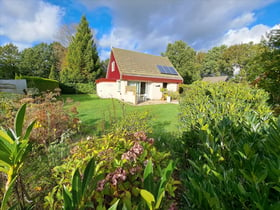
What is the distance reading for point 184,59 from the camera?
2927 centimetres

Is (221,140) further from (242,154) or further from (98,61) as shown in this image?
(98,61)

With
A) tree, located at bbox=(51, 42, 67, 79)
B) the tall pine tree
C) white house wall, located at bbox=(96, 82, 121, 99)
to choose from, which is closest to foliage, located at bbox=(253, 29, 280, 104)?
white house wall, located at bbox=(96, 82, 121, 99)

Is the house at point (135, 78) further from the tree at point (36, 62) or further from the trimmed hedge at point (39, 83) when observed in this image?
the tree at point (36, 62)

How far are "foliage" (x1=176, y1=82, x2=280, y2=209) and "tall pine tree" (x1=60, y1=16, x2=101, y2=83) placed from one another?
2481 cm

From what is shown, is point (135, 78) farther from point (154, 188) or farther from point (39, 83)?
point (154, 188)

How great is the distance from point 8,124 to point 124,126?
9.15 feet

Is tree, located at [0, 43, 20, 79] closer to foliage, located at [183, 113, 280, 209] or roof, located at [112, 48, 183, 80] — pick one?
roof, located at [112, 48, 183, 80]

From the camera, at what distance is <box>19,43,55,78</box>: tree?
105 ft

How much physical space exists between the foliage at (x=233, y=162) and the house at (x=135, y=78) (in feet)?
34.1

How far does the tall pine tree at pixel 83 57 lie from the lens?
24.2 meters

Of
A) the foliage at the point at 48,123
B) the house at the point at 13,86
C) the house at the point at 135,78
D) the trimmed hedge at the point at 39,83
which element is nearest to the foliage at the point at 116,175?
the foliage at the point at 48,123

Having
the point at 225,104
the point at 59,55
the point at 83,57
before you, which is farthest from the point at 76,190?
the point at 59,55

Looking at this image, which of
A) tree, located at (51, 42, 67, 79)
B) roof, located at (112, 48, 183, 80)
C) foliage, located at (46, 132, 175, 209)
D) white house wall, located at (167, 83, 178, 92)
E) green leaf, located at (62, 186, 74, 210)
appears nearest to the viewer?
green leaf, located at (62, 186, 74, 210)

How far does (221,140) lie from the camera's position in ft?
4.70
